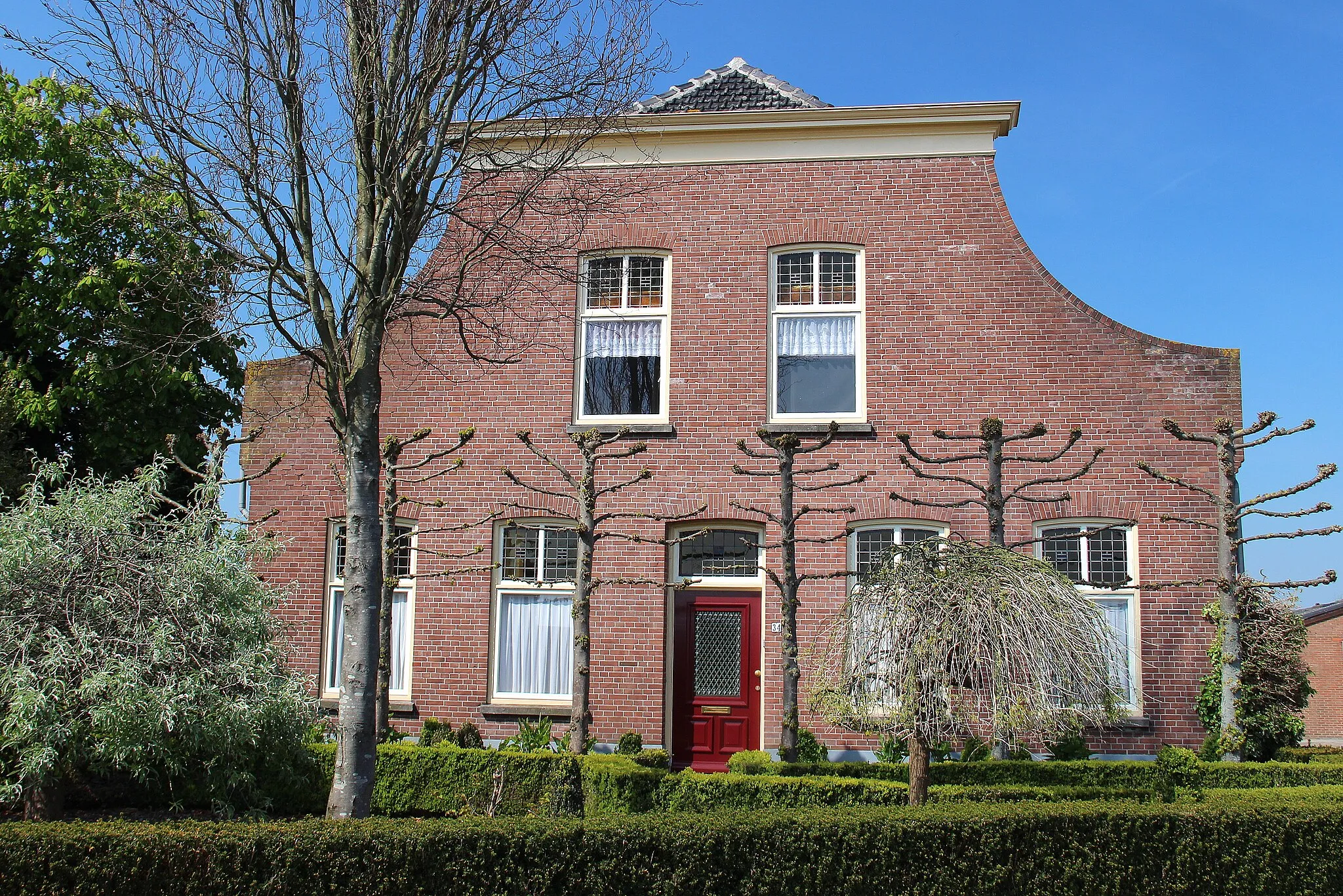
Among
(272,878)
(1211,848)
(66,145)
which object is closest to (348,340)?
(272,878)

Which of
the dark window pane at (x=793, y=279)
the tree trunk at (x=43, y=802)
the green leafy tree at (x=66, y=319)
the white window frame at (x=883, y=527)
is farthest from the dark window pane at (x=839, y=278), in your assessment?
the tree trunk at (x=43, y=802)

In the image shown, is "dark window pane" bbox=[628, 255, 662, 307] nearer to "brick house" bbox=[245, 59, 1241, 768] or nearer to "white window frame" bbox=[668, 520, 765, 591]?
"brick house" bbox=[245, 59, 1241, 768]

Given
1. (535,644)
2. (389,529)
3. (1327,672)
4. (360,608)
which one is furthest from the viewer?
(1327,672)

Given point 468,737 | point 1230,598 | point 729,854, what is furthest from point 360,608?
point 1230,598

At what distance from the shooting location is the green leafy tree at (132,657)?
7102 mm

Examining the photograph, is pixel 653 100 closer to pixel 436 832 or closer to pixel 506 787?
pixel 506 787

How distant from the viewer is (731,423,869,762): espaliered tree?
1134cm

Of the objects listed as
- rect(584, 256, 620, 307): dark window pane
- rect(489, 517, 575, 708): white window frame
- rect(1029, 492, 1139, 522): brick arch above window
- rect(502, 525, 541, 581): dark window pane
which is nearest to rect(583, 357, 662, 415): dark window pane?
rect(584, 256, 620, 307): dark window pane

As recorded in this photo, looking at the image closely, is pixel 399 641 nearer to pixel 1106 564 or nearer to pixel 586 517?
pixel 586 517

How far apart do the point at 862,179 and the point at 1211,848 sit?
30.2ft

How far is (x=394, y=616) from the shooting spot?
45.2 feet

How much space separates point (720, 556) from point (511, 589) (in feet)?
9.07

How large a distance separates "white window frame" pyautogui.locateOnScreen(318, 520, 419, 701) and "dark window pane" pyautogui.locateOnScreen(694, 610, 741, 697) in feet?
12.2

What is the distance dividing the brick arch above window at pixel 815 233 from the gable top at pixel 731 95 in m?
1.80
